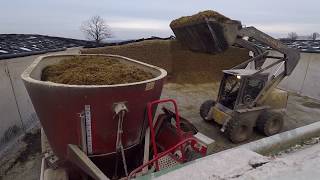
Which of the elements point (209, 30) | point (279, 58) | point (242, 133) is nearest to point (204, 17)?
point (209, 30)

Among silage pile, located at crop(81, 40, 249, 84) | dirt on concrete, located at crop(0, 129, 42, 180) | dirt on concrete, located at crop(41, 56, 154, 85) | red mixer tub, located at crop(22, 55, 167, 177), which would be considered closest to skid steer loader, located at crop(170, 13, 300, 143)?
dirt on concrete, located at crop(41, 56, 154, 85)

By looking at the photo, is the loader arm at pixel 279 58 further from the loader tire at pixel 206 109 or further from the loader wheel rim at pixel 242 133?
the loader tire at pixel 206 109

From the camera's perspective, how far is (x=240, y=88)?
26.7ft

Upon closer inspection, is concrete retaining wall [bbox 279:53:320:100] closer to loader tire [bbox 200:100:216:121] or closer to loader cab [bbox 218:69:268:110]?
loader cab [bbox 218:69:268:110]

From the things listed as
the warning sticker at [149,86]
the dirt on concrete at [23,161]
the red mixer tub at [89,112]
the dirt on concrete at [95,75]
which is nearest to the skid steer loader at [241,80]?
the dirt on concrete at [95,75]

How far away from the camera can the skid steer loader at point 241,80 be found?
7.64 meters

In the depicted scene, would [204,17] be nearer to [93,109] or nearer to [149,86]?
[149,86]

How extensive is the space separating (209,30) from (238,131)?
2.75 metres

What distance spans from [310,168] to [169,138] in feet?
10.3

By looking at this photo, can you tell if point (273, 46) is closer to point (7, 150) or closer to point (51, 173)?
point (51, 173)

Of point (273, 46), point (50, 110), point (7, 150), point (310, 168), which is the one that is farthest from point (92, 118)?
point (273, 46)

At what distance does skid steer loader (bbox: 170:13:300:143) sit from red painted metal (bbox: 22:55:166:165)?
3.87 meters

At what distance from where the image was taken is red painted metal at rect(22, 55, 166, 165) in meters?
3.59

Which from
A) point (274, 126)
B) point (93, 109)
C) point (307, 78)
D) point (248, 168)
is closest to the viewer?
point (248, 168)
